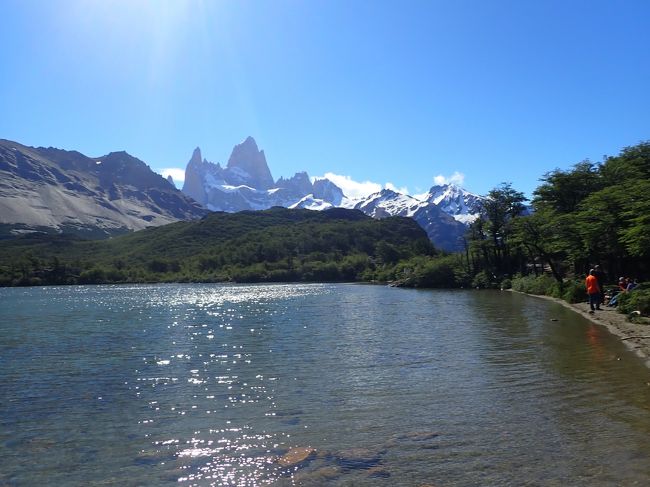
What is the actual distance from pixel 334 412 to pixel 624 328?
68.8 ft

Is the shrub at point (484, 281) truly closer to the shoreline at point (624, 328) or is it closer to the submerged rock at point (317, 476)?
the shoreline at point (624, 328)

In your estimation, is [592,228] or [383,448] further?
[592,228]

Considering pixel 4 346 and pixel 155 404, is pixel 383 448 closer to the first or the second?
pixel 155 404

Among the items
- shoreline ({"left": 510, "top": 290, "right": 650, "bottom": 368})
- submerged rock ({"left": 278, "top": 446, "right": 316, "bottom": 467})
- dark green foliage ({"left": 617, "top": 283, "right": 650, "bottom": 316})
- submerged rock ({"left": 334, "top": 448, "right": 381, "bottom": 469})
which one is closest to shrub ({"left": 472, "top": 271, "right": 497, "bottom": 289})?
shoreline ({"left": 510, "top": 290, "right": 650, "bottom": 368})

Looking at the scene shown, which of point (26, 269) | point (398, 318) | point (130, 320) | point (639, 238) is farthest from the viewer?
point (26, 269)

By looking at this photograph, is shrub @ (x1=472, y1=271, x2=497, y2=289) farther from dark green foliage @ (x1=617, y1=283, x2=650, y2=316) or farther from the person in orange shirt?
dark green foliage @ (x1=617, y1=283, x2=650, y2=316)

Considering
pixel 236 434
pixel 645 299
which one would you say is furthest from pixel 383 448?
pixel 645 299

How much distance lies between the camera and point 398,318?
145 feet

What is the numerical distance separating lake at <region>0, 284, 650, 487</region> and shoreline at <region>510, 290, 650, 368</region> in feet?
1.77

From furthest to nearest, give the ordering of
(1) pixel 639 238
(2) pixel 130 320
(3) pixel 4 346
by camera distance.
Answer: (2) pixel 130 320
(1) pixel 639 238
(3) pixel 4 346

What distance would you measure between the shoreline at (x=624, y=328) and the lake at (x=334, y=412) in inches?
21.3

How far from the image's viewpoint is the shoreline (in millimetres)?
22820

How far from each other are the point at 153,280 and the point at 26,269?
41783 millimetres

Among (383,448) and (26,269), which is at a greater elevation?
(26,269)
